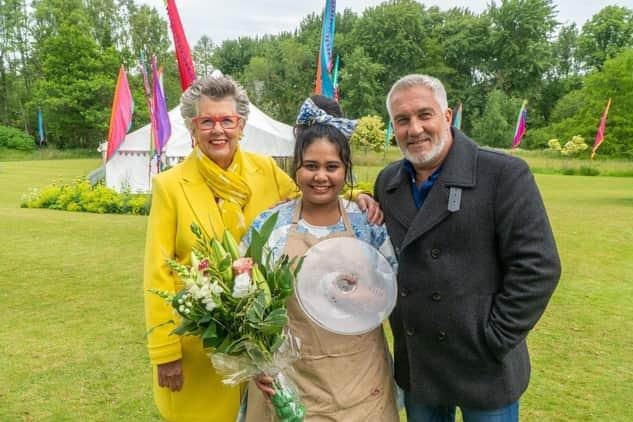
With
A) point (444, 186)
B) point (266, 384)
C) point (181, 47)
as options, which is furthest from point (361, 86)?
point (266, 384)

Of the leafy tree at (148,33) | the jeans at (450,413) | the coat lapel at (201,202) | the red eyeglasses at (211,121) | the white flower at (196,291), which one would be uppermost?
the leafy tree at (148,33)

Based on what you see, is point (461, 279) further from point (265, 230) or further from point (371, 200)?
point (265, 230)

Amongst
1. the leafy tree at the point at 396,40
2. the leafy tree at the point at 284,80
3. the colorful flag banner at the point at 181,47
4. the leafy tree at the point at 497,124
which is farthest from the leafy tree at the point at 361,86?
the colorful flag banner at the point at 181,47

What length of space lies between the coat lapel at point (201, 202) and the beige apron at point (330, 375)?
0.37m

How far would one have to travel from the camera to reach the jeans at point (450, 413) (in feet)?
7.33

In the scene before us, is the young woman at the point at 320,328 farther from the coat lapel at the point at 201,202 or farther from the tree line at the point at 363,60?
the tree line at the point at 363,60

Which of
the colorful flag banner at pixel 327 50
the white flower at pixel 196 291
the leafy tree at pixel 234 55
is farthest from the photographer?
the leafy tree at pixel 234 55

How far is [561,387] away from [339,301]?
2.96 meters

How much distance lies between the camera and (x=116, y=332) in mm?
5352

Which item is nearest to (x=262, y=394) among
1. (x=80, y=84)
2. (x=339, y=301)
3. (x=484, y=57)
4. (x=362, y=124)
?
(x=339, y=301)

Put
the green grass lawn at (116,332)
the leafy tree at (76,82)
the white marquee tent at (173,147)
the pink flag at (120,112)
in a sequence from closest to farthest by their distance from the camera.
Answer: the green grass lawn at (116,332)
the pink flag at (120,112)
the white marquee tent at (173,147)
the leafy tree at (76,82)

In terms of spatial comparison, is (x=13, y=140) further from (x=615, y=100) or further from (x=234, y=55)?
(x=615, y=100)

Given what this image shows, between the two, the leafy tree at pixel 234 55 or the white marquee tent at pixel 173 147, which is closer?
the white marquee tent at pixel 173 147

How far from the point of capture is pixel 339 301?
7.00 ft
